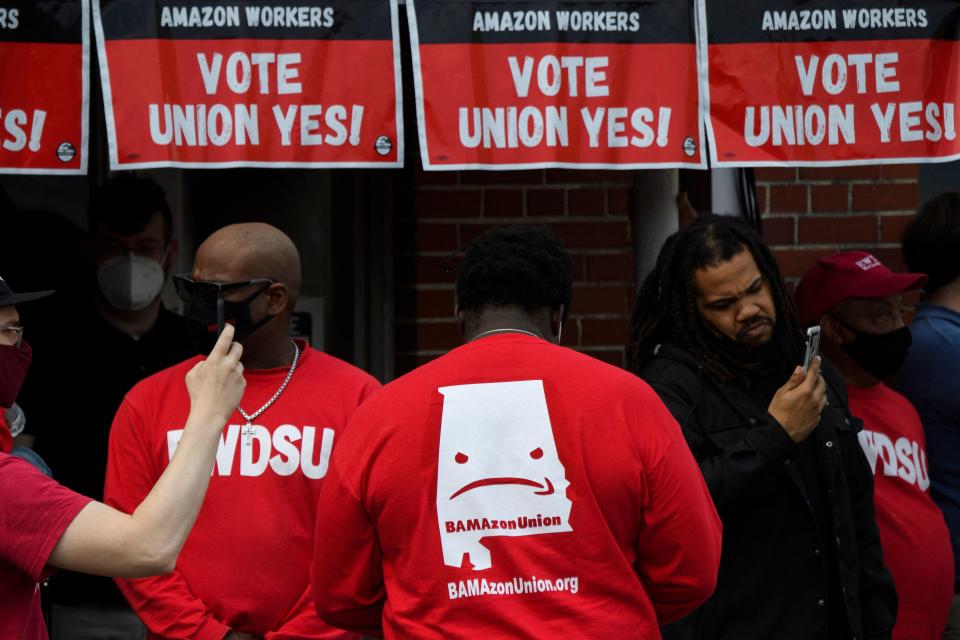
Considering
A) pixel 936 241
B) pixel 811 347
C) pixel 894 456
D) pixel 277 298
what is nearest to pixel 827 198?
pixel 936 241

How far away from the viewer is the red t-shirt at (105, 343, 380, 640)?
3.77 m

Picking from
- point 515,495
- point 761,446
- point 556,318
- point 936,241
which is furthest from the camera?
point 936,241

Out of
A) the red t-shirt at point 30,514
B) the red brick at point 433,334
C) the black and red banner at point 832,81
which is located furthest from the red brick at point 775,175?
the red t-shirt at point 30,514

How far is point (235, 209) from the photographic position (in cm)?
627

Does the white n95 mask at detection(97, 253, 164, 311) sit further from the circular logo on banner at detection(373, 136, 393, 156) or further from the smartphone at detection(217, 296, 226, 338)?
the smartphone at detection(217, 296, 226, 338)

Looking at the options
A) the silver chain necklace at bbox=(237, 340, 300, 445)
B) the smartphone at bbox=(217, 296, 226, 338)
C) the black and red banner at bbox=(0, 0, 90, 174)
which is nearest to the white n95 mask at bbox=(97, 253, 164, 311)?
the black and red banner at bbox=(0, 0, 90, 174)

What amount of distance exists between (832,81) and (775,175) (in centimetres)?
108

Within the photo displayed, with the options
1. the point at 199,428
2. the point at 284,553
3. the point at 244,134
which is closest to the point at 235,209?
the point at 244,134

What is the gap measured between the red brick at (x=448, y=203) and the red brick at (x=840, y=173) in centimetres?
136

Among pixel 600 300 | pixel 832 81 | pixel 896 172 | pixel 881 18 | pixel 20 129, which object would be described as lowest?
pixel 600 300

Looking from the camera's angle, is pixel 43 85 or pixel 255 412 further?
pixel 43 85

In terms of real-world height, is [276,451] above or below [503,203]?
below

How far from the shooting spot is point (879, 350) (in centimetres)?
453

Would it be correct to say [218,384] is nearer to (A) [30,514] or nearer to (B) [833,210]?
(A) [30,514]
